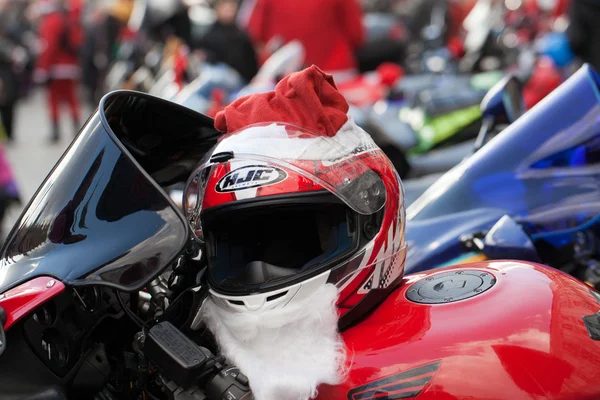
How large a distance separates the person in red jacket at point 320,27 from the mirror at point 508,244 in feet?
16.7

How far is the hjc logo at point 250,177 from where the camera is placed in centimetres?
180

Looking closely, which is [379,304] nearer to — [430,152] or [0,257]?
[0,257]

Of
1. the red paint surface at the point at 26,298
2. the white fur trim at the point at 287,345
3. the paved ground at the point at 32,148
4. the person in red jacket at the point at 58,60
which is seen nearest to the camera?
the red paint surface at the point at 26,298

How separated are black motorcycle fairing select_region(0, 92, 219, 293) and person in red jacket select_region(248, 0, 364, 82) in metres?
5.63

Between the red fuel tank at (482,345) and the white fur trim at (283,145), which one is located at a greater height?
the white fur trim at (283,145)

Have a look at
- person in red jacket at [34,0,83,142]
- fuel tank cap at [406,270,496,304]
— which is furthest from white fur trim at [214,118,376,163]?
person in red jacket at [34,0,83,142]

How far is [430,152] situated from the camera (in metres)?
4.69

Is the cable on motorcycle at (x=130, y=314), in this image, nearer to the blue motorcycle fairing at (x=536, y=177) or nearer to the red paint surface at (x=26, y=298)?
the red paint surface at (x=26, y=298)

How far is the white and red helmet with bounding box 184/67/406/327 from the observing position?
5.90 feet

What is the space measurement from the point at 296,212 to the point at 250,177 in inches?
8.0

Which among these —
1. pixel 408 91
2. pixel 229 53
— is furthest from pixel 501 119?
pixel 229 53

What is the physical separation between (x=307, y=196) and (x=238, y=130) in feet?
1.00

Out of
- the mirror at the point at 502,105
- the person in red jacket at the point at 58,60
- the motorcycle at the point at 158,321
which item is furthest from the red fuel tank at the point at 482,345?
the person in red jacket at the point at 58,60

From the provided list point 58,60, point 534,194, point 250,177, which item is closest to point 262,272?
point 250,177
